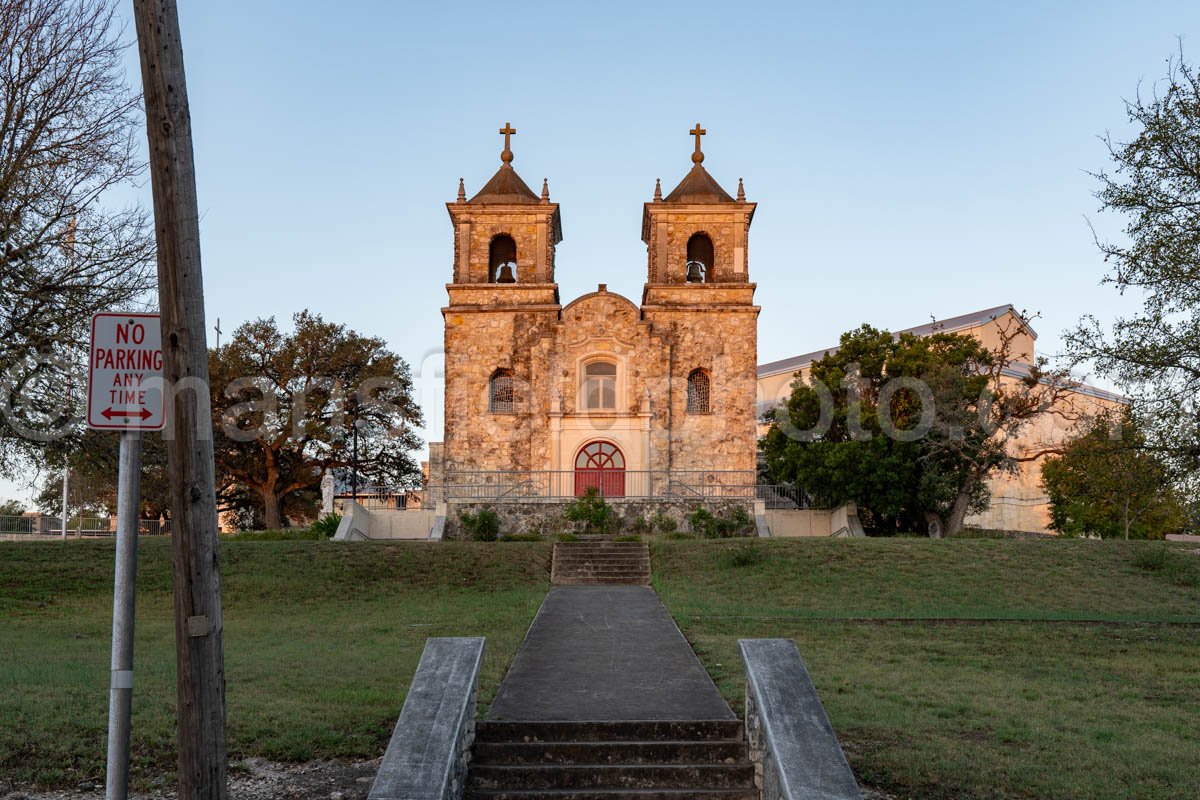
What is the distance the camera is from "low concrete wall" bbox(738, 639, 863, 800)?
255 inches

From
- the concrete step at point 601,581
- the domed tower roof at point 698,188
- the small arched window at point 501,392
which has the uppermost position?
the domed tower roof at point 698,188

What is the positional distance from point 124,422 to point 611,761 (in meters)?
4.66

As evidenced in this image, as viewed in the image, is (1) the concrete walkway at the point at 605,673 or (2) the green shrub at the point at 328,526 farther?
(2) the green shrub at the point at 328,526

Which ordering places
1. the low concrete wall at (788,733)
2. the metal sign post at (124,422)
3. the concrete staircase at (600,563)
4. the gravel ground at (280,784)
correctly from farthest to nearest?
the concrete staircase at (600,563), the gravel ground at (280,784), the low concrete wall at (788,733), the metal sign post at (124,422)

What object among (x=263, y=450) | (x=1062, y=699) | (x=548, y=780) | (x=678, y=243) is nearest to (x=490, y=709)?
(x=548, y=780)

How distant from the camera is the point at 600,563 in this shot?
82.5 feet

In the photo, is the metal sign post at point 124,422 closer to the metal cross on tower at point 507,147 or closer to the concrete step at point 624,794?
the concrete step at point 624,794

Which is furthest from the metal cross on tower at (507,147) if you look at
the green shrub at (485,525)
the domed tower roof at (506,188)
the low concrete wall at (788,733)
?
the low concrete wall at (788,733)

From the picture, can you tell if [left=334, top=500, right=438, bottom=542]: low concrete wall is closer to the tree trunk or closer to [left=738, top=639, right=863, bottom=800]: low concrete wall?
the tree trunk

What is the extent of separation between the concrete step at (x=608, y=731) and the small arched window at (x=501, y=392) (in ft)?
88.5

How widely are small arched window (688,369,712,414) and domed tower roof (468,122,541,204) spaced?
772 centimetres

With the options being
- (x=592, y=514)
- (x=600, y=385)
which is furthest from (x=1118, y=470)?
(x=600, y=385)

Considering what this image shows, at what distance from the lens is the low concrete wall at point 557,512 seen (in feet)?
104

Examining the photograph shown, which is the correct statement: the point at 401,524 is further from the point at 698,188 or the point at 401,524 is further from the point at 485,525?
the point at 698,188
